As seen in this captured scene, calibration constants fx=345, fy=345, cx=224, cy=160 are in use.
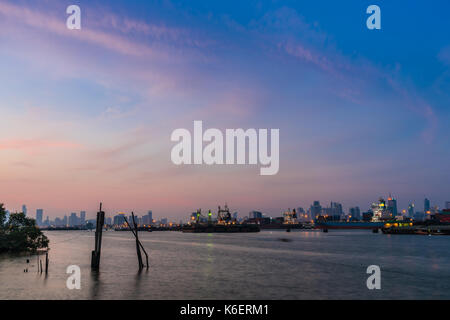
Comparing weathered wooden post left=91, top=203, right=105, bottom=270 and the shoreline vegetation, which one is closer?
weathered wooden post left=91, top=203, right=105, bottom=270

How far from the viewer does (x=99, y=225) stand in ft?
170

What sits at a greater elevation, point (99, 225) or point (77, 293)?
point (99, 225)

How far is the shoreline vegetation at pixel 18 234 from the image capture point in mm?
76688

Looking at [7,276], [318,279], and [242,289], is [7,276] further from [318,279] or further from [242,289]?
[318,279]

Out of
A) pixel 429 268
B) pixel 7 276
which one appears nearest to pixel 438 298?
pixel 429 268

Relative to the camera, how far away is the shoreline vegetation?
76688mm

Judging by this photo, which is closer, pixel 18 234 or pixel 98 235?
pixel 98 235

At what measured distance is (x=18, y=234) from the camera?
78.1 meters

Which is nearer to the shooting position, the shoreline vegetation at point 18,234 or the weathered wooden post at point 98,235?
Answer: the weathered wooden post at point 98,235
